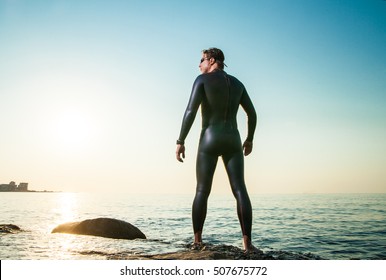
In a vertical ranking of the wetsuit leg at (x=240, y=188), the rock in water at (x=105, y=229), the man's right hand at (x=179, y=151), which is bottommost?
the rock in water at (x=105, y=229)

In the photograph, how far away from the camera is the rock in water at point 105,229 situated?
6.45 meters

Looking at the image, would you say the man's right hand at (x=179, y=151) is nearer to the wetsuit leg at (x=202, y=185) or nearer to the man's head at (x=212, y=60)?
the wetsuit leg at (x=202, y=185)

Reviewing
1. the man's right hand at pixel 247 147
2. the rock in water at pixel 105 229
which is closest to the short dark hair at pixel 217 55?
the man's right hand at pixel 247 147

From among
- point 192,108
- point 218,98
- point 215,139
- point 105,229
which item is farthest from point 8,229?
point 218,98

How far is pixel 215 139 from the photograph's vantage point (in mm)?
3812

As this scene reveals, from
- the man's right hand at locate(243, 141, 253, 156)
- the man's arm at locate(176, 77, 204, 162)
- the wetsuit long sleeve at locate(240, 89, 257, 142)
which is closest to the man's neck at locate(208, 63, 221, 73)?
the man's arm at locate(176, 77, 204, 162)

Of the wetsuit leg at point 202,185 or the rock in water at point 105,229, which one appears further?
the rock in water at point 105,229

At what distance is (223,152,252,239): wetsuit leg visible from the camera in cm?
364

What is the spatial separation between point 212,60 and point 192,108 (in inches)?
31.6

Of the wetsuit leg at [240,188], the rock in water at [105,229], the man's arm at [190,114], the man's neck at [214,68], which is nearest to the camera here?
the wetsuit leg at [240,188]

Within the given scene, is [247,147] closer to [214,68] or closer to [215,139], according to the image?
[215,139]

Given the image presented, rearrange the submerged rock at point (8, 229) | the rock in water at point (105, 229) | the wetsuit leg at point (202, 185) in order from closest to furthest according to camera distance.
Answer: the wetsuit leg at point (202, 185), the rock in water at point (105, 229), the submerged rock at point (8, 229)
